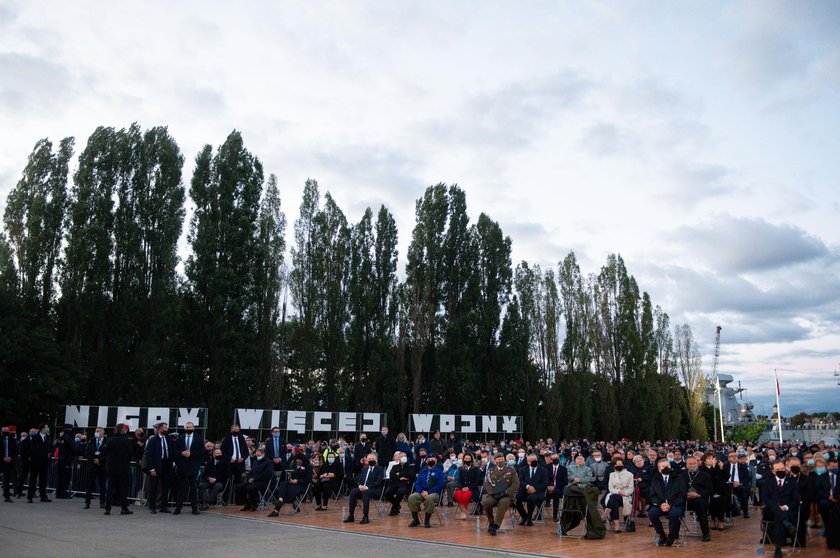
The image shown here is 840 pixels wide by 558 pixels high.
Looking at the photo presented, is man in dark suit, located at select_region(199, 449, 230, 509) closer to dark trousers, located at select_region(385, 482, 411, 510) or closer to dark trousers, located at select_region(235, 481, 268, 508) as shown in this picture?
dark trousers, located at select_region(235, 481, 268, 508)

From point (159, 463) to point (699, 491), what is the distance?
34.2 feet

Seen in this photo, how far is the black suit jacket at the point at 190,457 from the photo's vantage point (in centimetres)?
1394

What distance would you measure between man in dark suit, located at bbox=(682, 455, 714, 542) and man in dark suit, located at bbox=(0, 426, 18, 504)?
47.3 ft

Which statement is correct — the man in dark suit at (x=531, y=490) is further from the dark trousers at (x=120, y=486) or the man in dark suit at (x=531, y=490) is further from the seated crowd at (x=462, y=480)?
the dark trousers at (x=120, y=486)

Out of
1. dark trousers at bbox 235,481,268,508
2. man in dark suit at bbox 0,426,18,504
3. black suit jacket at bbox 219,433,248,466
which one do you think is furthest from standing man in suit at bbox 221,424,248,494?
man in dark suit at bbox 0,426,18,504

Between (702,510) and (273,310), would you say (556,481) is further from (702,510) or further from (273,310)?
(273,310)

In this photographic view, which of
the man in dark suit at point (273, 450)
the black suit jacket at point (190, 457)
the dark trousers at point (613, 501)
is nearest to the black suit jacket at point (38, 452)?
the black suit jacket at point (190, 457)

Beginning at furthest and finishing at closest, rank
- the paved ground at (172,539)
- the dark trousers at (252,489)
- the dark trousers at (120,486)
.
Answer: the dark trousers at (252,489) < the dark trousers at (120,486) < the paved ground at (172,539)

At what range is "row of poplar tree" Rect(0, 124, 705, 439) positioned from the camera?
26984mm

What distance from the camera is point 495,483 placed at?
12.6 m

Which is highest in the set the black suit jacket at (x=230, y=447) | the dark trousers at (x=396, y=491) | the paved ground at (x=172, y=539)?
the black suit jacket at (x=230, y=447)

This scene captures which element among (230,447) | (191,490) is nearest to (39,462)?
(191,490)

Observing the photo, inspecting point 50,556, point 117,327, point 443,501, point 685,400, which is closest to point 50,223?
point 117,327

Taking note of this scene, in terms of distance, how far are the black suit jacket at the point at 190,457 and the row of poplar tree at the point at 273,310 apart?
38.9 ft
